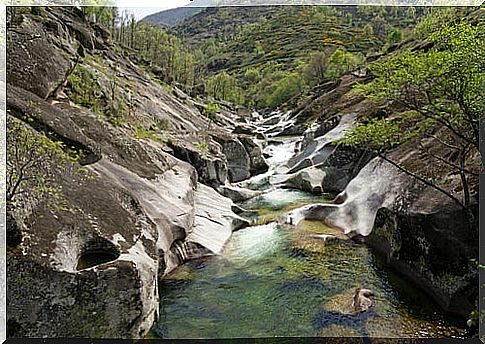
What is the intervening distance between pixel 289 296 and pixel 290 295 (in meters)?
0.08

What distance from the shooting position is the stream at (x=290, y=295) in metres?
11.7

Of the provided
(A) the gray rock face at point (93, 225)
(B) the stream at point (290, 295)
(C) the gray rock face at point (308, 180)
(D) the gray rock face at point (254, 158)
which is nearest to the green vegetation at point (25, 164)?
(A) the gray rock face at point (93, 225)

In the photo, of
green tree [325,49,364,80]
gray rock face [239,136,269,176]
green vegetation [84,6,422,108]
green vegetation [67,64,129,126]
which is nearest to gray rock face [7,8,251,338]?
green vegetation [67,64,129,126]

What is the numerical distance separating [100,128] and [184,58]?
250 feet

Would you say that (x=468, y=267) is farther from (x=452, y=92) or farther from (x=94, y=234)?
(x=94, y=234)

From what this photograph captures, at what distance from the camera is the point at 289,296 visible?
44.8 feet

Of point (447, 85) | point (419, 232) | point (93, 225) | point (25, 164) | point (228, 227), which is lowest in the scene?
point (228, 227)

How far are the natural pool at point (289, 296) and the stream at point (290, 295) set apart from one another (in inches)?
1.1

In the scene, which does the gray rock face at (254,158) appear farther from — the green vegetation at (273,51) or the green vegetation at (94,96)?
the green vegetation at (273,51)

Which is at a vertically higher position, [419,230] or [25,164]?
[25,164]

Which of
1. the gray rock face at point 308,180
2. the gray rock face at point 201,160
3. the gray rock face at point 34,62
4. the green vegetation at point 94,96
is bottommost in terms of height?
the gray rock face at point 308,180

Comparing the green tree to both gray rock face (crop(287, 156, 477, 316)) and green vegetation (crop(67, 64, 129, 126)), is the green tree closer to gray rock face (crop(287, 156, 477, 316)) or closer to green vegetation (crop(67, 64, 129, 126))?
green vegetation (crop(67, 64, 129, 126))

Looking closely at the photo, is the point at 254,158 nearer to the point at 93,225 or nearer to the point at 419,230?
the point at 419,230

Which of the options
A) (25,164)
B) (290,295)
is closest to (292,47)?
(290,295)
